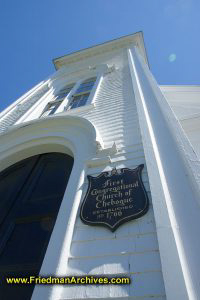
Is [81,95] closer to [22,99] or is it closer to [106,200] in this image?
[22,99]

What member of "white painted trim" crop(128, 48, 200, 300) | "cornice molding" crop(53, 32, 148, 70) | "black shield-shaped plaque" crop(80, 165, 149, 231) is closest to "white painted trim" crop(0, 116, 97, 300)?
"black shield-shaped plaque" crop(80, 165, 149, 231)

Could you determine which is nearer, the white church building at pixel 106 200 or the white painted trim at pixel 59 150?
the white church building at pixel 106 200

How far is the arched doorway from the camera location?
9.26ft

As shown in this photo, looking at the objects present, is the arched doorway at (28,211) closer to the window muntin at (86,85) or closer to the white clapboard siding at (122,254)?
the white clapboard siding at (122,254)

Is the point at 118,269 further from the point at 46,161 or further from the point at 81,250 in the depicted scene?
the point at 46,161

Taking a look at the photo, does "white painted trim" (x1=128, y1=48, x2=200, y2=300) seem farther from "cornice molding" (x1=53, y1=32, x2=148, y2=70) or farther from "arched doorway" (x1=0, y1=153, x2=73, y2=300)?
"cornice molding" (x1=53, y1=32, x2=148, y2=70)

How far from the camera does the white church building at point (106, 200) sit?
1.75 metres

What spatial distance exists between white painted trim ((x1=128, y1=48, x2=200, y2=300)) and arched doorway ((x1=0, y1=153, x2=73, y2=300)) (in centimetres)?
176

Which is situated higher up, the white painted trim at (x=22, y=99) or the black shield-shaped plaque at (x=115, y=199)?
the white painted trim at (x=22, y=99)

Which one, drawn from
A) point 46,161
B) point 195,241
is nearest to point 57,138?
point 46,161

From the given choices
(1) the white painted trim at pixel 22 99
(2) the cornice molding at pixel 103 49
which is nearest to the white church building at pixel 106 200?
Result: (1) the white painted trim at pixel 22 99

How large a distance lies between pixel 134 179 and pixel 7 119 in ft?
20.1

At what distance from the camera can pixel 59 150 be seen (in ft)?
15.2

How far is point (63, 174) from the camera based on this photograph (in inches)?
164
